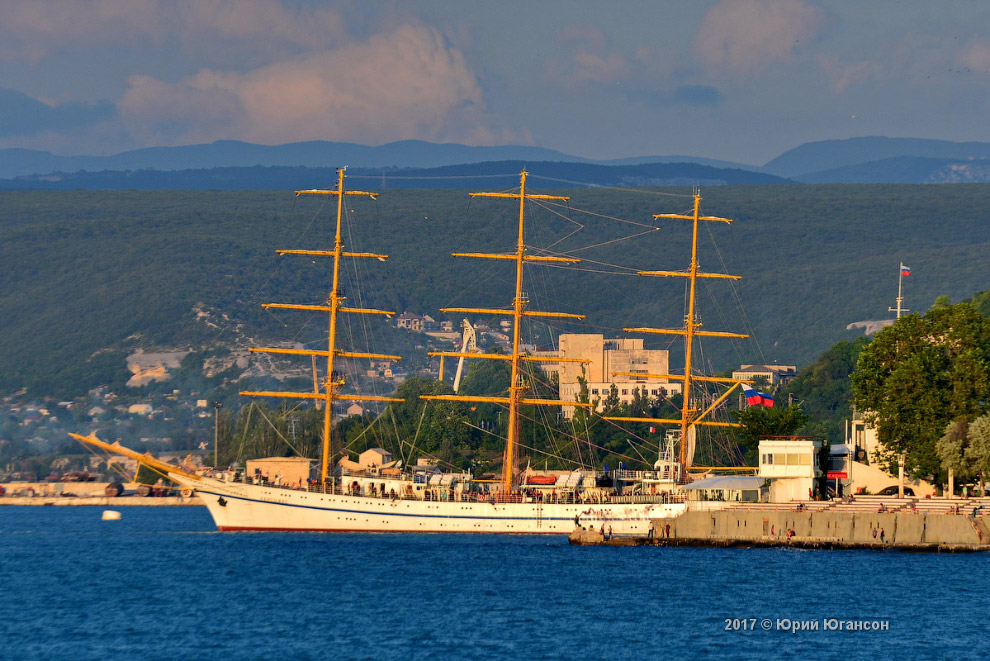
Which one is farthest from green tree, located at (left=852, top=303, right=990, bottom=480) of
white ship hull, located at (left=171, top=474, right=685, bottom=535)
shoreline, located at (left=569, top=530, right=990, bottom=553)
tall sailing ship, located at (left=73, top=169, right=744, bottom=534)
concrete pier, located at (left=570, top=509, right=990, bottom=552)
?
white ship hull, located at (left=171, top=474, right=685, bottom=535)

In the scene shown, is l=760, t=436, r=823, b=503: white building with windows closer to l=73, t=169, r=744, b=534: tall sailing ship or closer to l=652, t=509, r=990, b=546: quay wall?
l=73, t=169, r=744, b=534: tall sailing ship

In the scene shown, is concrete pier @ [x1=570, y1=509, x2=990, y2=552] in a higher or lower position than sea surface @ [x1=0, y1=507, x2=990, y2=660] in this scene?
higher

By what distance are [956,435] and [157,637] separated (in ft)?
186

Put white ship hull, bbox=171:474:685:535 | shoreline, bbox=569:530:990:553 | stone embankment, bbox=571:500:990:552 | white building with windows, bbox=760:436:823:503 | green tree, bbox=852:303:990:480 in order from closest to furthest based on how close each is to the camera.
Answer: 1. shoreline, bbox=569:530:990:553
2. stone embankment, bbox=571:500:990:552
3. green tree, bbox=852:303:990:480
4. white building with windows, bbox=760:436:823:503
5. white ship hull, bbox=171:474:685:535

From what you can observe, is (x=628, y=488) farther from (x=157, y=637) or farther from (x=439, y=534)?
(x=157, y=637)

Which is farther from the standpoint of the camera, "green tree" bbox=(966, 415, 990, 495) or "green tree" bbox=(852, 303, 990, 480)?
"green tree" bbox=(852, 303, 990, 480)

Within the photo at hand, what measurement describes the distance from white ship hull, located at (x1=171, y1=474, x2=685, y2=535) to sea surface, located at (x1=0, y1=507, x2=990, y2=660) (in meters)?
7.44

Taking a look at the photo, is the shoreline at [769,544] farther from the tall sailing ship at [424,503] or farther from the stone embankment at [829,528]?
the tall sailing ship at [424,503]

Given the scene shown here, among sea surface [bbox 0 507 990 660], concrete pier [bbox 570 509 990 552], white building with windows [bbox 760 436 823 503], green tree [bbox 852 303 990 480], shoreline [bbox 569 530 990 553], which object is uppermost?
green tree [bbox 852 303 990 480]

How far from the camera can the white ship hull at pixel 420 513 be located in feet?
373

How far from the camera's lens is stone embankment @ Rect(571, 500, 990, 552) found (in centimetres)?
9331

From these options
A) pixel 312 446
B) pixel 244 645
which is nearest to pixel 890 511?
pixel 244 645

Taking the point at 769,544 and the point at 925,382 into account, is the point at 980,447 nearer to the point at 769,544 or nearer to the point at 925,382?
the point at 925,382

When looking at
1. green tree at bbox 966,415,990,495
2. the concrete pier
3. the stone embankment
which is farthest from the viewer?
green tree at bbox 966,415,990,495
